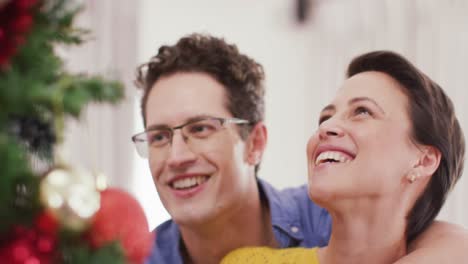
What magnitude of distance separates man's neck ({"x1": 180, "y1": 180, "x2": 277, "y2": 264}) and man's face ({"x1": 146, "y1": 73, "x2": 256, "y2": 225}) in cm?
4

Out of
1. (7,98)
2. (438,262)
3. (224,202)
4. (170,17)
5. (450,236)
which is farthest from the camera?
(170,17)

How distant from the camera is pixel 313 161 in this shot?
4.92ft

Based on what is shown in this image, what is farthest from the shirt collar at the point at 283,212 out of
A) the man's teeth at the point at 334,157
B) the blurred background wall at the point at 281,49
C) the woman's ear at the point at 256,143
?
the blurred background wall at the point at 281,49

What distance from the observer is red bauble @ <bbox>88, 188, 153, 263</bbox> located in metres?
0.66

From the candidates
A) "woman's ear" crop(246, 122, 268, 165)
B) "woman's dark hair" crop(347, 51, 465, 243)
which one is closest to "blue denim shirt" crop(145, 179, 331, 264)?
"woman's ear" crop(246, 122, 268, 165)

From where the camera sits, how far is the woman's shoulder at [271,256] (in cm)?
157

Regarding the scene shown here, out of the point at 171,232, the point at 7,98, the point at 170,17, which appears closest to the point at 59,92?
the point at 7,98

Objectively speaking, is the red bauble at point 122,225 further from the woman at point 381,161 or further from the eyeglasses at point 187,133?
the eyeglasses at point 187,133

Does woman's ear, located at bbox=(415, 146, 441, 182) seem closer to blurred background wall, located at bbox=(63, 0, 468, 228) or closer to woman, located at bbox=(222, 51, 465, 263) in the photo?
woman, located at bbox=(222, 51, 465, 263)

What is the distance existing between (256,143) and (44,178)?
135cm

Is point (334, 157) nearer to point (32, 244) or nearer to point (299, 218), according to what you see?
point (299, 218)

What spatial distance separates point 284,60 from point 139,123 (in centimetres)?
126

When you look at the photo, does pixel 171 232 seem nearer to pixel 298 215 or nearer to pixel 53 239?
pixel 298 215

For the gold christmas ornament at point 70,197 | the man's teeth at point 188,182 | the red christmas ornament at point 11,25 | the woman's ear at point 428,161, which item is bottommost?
the man's teeth at point 188,182
